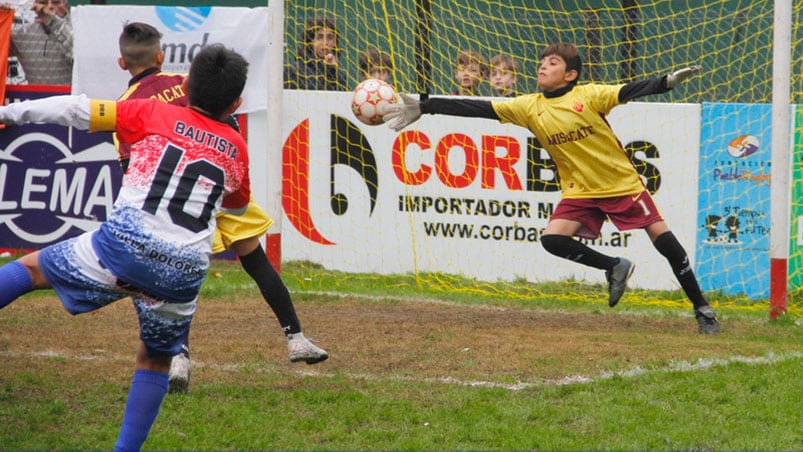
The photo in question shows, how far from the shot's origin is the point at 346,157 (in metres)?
11.5

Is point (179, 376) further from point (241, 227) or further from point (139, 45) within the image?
point (139, 45)

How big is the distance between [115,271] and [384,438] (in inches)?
61.3

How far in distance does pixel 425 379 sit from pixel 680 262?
8.15 feet

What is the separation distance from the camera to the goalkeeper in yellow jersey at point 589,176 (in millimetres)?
8180

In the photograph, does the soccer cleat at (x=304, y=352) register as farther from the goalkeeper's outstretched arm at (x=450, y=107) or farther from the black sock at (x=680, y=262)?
the black sock at (x=680, y=262)

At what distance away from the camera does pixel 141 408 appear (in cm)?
475

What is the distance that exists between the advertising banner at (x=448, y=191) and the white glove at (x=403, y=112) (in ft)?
Result: 8.04

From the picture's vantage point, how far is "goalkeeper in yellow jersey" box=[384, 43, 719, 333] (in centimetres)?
818

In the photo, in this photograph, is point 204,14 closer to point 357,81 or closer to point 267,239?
point 357,81

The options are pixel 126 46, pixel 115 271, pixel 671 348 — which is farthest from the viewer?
pixel 671 348

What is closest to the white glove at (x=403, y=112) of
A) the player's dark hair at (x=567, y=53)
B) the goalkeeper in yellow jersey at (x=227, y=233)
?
the player's dark hair at (x=567, y=53)

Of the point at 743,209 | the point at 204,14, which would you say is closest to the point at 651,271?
the point at 743,209

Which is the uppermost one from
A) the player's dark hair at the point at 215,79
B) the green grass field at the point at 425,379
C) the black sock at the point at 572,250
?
the player's dark hair at the point at 215,79

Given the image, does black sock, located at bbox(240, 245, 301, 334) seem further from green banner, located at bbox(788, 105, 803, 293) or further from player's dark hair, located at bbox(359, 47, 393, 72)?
green banner, located at bbox(788, 105, 803, 293)
